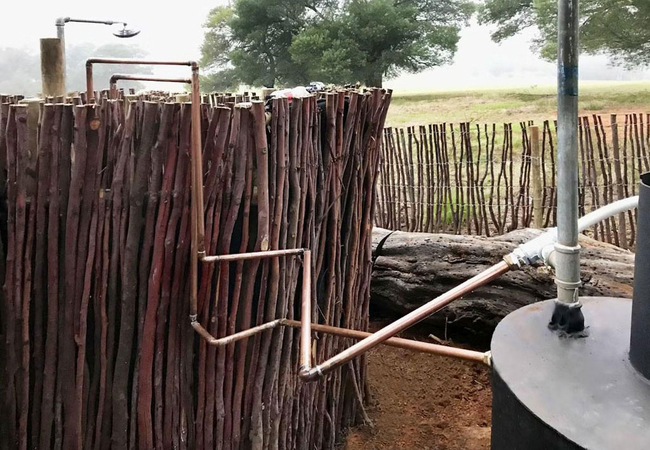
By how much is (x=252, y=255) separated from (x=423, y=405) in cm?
167

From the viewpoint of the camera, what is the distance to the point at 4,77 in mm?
5801

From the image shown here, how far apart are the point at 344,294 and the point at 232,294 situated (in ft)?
2.45

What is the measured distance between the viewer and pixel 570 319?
4.82 ft

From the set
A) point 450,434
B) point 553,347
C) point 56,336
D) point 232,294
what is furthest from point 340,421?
point 553,347

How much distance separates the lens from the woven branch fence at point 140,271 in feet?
6.24

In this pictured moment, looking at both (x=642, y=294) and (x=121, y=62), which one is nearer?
(x=642, y=294)

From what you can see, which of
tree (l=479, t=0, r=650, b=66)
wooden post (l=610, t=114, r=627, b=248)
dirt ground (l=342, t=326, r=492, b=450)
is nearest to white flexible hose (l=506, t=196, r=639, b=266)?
dirt ground (l=342, t=326, r=492, b=450)

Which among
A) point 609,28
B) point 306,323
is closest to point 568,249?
point 306,323

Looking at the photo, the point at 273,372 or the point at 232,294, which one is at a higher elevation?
the point at 232,294

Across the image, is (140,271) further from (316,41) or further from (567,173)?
(316,41)

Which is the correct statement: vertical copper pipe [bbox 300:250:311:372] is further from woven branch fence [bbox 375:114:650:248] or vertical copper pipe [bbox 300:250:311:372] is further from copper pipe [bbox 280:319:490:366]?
woven branch fence [bbox 375:114:650:248]

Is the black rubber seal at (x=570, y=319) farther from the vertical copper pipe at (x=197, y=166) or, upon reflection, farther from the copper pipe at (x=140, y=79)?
the copper pipe at (x=140, y=79)

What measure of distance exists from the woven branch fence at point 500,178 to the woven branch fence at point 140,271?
11.4 feet

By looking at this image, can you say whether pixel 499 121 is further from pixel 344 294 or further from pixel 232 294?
pixel 232 294
